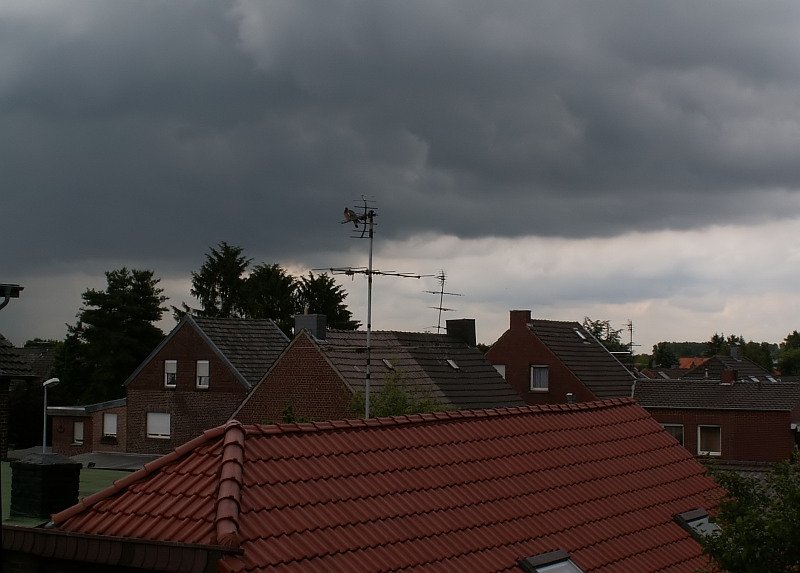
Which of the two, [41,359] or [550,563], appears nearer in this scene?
[550,563]

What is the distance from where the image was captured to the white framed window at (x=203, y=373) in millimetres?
53062

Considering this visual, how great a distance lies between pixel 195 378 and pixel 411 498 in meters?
43.1

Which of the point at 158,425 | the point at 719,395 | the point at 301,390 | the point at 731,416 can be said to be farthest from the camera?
the point at 158,425

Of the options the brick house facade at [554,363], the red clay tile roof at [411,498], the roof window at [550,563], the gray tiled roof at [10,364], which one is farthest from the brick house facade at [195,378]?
the roof window at [550,563]

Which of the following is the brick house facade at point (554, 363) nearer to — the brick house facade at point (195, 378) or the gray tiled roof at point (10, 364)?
the brick house facade at point (195, 378)

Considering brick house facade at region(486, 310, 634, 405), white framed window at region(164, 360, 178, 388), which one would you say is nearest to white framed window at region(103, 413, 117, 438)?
white framed window at region(164, 360, 178, 388)

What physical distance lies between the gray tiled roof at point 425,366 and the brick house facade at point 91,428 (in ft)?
70.6

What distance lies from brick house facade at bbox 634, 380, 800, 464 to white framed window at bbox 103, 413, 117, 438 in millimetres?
29860

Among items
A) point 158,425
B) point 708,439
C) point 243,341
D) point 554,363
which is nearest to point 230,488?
point 708,439

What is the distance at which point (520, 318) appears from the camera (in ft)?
198

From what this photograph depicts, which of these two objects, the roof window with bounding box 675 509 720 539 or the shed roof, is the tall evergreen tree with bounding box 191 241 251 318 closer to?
the shed roof

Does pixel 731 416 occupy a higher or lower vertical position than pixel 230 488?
lower

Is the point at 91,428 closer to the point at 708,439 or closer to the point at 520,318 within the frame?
the point at 520,318

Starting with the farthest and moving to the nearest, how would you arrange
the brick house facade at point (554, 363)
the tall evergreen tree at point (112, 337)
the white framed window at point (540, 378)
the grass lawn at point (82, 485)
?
the tall evergreen tree at point (112, 337)
the white framed window at point (540, 378)
the brick house facade at point (554, 363)
the grass lawn at point (82, 485)
